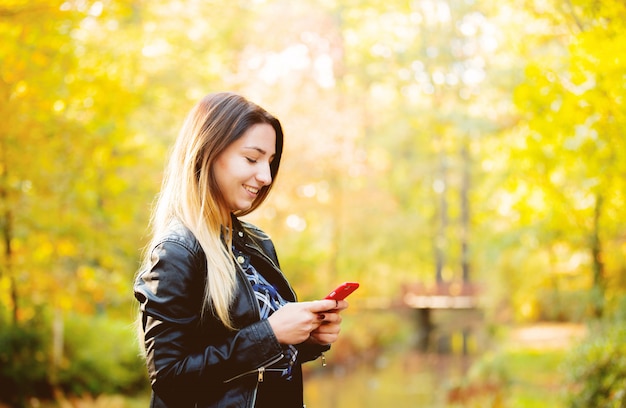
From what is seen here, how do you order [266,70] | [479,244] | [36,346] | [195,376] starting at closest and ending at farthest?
1. [195,376]
2. [36,346]
3. [266,70]
4. [479,244]

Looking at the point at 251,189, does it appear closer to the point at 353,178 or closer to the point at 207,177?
the point at 207,177

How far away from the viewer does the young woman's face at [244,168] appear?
1848 mm

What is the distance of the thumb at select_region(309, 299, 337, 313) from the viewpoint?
1.73 m

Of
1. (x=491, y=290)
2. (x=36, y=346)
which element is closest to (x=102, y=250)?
(x=36, y=346)

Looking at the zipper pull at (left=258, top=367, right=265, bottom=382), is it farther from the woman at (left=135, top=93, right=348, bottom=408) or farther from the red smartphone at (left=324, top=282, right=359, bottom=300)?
the red smartphone at (left=324, top=282, right=359, bottom=300)

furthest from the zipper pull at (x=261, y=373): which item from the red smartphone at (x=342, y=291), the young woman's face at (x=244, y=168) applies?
the young woman's face at (x=244, y=168)

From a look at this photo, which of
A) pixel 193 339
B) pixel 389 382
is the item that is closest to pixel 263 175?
pixel 193 339

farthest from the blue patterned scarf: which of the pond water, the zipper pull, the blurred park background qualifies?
the pond water

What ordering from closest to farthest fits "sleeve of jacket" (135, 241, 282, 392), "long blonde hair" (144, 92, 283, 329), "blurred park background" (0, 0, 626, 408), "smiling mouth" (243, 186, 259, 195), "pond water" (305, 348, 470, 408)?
"sleeve of jacket" (135, 241, 282, 392) → "long blonde hair" (144, 92, 283, 329) → "smiling mouth" (243, 186, 259, 195) → "blurred park background" (0, 0, 626, 408) → "pond water" (305, 348, 470, 408)

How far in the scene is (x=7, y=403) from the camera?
6602 millimetres

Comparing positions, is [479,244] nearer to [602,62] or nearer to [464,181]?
[464,181]

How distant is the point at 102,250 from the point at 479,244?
29.3ft

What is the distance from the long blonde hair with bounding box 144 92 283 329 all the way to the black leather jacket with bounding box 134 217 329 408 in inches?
1.6

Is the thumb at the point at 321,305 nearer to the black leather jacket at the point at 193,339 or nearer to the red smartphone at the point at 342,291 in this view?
the red smartphone at the point at 342,291
